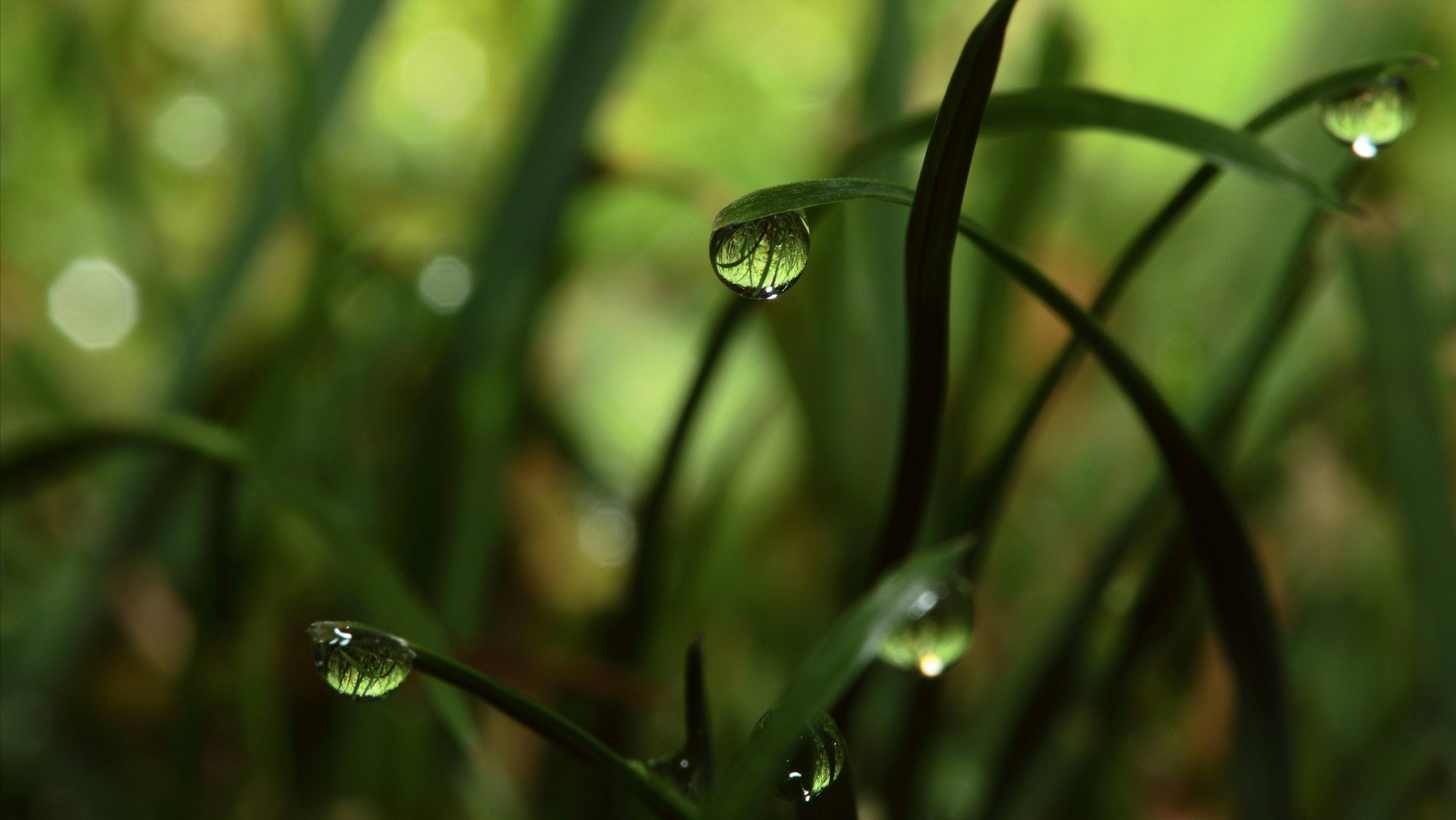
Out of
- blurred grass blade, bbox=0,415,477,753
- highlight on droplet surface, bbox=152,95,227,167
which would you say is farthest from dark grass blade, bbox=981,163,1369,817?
highlight on droplet surface, bbox=152,95,227,167

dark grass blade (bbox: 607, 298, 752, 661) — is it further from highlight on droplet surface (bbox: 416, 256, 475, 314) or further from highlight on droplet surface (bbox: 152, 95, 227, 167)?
highlight on droplet surface (bbox: 152, 95, 227, 167)

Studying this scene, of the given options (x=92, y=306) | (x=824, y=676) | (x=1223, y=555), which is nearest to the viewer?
(x=824, y=676)

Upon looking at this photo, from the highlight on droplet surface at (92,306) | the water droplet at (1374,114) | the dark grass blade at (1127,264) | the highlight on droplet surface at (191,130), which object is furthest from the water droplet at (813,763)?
the highlight on droplet surface at (191,130)

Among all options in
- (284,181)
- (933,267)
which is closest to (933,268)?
(933,267)

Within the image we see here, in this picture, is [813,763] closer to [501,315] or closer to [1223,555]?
[1223,555]

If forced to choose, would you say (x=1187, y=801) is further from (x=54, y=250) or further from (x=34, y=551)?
(x=54, y=250)
